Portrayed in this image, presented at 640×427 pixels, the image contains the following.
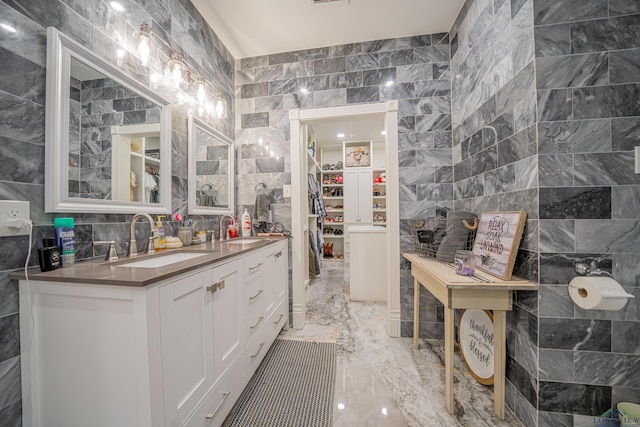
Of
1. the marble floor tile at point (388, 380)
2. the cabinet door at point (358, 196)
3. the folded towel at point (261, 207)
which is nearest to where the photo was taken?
the marble floor tile at point (388, 380)

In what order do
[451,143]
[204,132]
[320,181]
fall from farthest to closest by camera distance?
[320,181] < [451,143] < [204,132]

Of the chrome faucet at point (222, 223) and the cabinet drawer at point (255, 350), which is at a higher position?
the chrome faucet at point (222, 223)

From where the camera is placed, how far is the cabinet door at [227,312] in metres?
1.12

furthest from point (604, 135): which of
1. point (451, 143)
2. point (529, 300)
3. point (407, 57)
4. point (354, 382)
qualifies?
point (354, 382)

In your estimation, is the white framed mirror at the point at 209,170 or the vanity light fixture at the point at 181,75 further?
the white framed mirror at the point at 209,170

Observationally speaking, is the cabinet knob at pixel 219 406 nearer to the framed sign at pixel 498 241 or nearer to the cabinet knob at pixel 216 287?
the cabinet knob at pixel 216 287

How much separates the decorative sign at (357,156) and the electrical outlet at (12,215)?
4.55m

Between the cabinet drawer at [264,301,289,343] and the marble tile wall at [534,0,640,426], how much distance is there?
1.59 metres

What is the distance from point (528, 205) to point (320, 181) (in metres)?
4.02

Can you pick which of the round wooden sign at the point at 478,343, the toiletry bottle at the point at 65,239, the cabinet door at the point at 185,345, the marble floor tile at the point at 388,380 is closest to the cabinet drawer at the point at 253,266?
the cabinet door at the point at 185,345

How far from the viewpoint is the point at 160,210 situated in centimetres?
148

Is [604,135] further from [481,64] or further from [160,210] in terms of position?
[160,210]

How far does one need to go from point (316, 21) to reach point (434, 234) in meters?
2.04

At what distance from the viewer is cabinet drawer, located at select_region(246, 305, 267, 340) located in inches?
57.7
